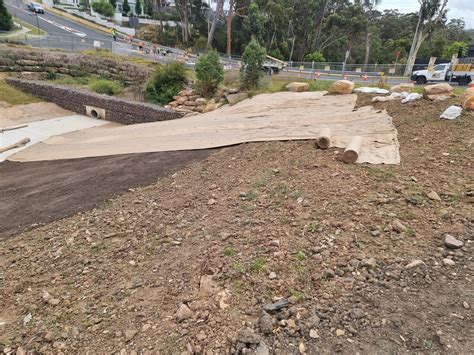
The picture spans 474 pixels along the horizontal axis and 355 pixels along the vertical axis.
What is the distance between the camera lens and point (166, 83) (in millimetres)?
13922

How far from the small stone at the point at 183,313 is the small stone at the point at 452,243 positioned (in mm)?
2407

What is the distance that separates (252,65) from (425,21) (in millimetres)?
20945

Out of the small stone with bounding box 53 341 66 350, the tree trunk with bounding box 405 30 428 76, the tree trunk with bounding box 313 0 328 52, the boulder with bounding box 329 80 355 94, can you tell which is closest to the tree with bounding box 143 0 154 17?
the tree trunk with bounding box 313 0 328 52

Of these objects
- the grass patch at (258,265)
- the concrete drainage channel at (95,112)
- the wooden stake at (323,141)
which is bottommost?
the concrete drainage channel at (95,112)

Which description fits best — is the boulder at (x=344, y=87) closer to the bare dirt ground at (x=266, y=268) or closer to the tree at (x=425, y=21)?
the bare dirt ground at (x=266, y=268)

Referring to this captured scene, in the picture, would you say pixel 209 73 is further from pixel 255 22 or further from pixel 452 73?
pixel 255 22

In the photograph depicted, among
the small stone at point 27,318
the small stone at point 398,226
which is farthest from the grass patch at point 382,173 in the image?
the small stone at point 27,318

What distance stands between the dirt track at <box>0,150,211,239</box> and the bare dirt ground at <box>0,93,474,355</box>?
59 centimetres

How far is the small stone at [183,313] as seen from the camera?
2469 mm

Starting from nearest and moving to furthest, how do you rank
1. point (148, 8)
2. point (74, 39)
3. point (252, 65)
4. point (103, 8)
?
1. point (252, 65)
2. point (74, 39)
3. point (103, 8)
4. point (148, 8)

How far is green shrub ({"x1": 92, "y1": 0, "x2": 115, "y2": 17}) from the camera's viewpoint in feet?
143

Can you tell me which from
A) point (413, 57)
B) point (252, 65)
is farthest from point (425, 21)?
point (252, 65)

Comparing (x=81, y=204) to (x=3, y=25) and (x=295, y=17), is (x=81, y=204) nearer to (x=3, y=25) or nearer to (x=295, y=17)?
(x=3, y=25)

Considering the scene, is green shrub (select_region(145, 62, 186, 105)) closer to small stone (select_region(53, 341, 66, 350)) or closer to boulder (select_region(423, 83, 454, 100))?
boulder (select_region(423, 83, 454, 100))
